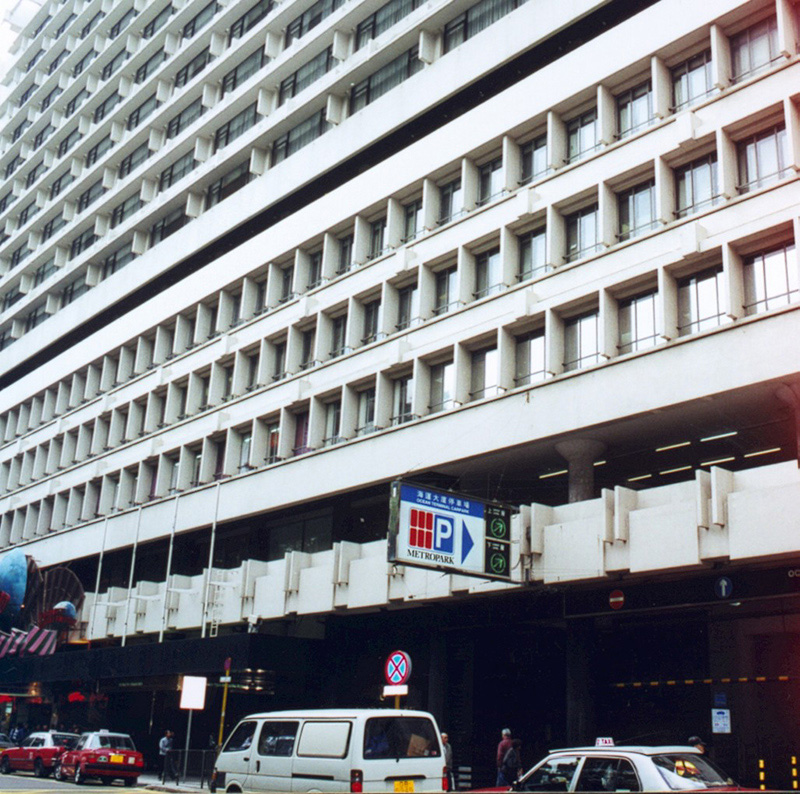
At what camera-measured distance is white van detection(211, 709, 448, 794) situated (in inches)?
596

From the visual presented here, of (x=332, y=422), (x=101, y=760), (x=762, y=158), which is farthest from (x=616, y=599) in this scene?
(x=101, y=760)

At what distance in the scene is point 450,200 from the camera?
32.6 m

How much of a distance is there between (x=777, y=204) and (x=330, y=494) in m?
16.7

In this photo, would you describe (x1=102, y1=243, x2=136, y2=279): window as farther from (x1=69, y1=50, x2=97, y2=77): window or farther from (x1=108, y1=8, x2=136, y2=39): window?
(x1=69, y1=50, x2=97, y2=77): window

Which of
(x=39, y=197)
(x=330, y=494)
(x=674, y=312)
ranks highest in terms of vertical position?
Result: (x=39, y=197)

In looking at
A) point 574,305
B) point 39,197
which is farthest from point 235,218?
point 39,197

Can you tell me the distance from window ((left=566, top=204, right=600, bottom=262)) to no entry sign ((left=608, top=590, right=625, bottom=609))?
9161 mm

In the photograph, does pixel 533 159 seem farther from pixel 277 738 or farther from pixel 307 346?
pixel 277 738

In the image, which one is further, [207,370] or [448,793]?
[207,370]

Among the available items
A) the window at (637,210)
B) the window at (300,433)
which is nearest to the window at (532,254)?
the window at (637,210)

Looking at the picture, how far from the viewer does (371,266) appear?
111 feet

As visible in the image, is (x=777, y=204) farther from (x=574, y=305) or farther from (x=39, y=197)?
(x=39, y=197)

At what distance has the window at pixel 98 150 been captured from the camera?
194 feet

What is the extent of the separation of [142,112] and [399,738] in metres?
47.8
